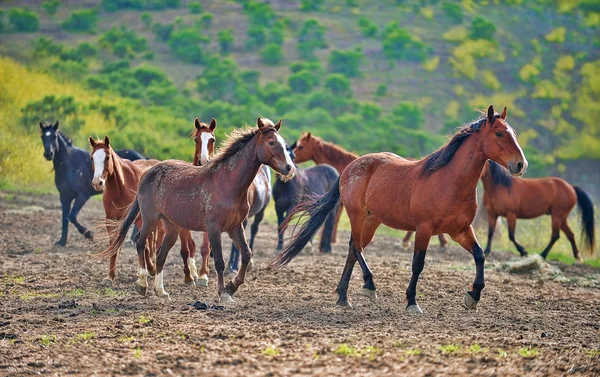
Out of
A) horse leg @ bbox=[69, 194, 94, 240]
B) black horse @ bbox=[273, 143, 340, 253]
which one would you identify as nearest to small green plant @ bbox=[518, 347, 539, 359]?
black horse @ bbox=[273, 143, 340, 253]

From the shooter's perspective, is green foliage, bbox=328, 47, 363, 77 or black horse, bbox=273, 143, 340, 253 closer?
black horse, bbox=273, 143, 340, 253

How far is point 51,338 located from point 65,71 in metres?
35.4

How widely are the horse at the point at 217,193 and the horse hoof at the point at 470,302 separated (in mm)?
2304

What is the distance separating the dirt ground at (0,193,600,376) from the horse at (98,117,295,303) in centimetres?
54

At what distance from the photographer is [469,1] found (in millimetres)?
60531

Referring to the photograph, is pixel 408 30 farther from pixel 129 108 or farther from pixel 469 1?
pixel 129 108

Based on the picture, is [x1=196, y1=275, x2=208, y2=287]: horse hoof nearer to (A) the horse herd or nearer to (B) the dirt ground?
(A) the horse herd

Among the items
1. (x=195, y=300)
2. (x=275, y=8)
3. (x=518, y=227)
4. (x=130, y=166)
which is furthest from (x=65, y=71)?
(x=195, y=300)

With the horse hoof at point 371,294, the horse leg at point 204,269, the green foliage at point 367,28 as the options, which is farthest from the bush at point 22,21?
the horse hoof at point 371,294

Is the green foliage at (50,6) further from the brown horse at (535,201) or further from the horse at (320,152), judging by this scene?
the brown horse at (535,201)

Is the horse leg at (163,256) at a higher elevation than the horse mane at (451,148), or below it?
below

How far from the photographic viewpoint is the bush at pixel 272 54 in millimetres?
50156

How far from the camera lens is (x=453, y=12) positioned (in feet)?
193

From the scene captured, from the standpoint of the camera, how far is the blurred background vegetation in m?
40.0
